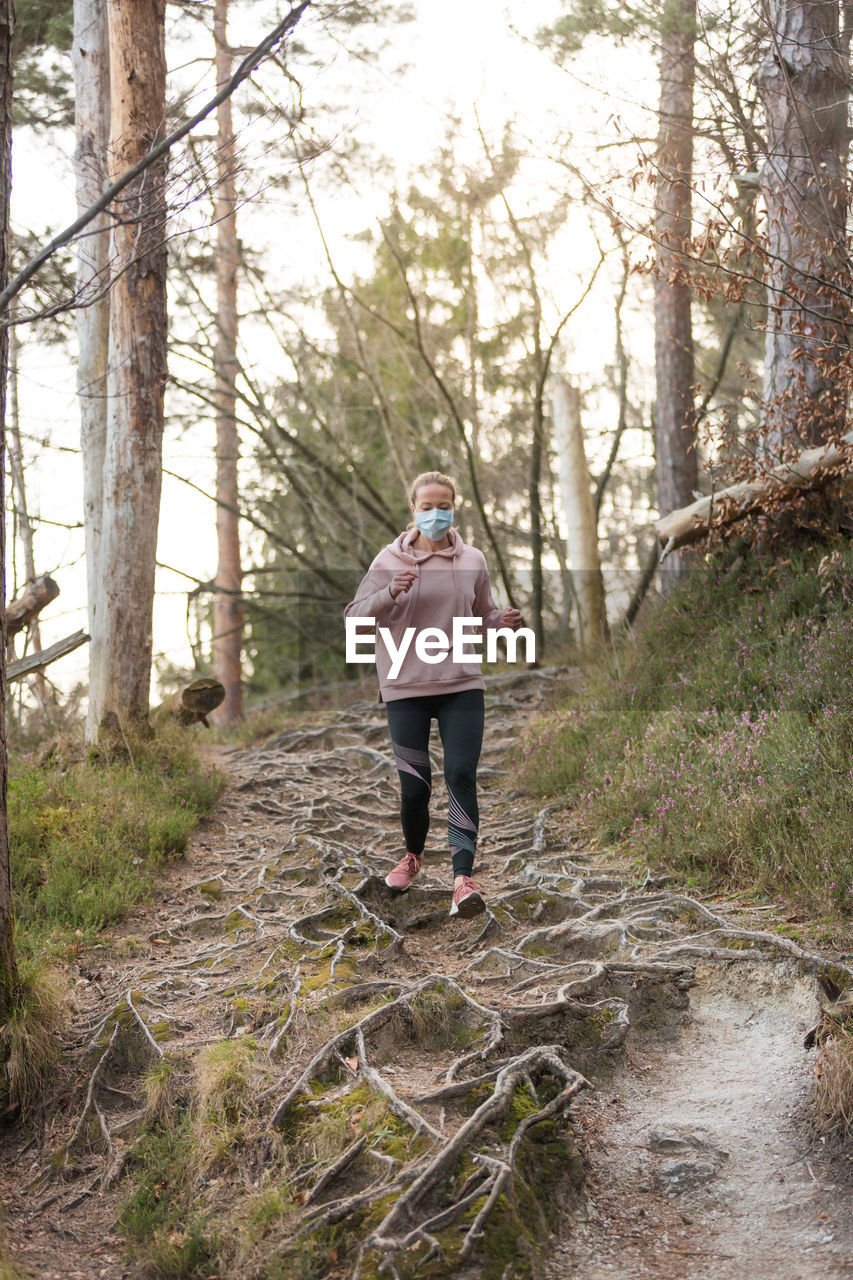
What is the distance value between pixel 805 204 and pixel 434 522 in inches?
183

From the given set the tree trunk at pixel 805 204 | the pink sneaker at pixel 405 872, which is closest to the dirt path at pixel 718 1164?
the pink sneaker at pixel 405 872

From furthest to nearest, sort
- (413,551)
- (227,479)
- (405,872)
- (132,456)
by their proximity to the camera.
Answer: (227,479), (132,456), (405,872), (413,551)

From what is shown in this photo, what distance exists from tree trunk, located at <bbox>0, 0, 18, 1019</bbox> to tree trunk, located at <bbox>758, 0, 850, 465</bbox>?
490 centimetres

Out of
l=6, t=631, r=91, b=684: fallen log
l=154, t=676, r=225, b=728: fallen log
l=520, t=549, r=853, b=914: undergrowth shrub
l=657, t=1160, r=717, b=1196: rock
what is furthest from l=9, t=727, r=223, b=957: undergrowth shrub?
l=657, t=1160, r=717, b=1196: rock

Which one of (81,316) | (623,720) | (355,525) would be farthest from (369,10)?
(623,720)

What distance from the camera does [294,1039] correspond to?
4.17 meters

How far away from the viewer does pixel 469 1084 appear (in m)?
3.62

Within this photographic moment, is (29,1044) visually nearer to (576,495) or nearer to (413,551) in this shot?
(413,551)

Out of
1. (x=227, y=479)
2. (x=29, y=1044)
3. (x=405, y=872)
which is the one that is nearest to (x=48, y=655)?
(x=405, y=872)

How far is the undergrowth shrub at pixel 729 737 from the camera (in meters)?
5.43

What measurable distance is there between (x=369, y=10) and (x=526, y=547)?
10154mm

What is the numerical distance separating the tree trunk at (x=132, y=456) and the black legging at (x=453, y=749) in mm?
3868

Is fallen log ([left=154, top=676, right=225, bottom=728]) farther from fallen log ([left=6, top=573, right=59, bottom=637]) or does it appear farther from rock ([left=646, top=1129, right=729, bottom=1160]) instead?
rock ([left=646, top=1129, right=729, bottom=1160])

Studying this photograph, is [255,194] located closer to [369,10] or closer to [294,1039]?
[294,1039]
